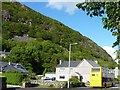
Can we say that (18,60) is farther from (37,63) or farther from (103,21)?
(103,21)

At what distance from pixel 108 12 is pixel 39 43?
363ft

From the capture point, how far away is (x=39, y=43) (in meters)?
117

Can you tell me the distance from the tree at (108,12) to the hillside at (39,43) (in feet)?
229

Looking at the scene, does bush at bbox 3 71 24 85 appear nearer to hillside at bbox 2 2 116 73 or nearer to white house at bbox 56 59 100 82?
white house at bbox 56 59 100 82

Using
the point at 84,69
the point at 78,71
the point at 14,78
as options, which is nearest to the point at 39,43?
the point at 78,71

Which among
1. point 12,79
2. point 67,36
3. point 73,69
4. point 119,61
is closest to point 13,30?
point 67,36

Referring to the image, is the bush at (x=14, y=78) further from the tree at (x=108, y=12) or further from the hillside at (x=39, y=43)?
the tree at (x=108, y=12)

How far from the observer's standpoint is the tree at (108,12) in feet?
21.0

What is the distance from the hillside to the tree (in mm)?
69931

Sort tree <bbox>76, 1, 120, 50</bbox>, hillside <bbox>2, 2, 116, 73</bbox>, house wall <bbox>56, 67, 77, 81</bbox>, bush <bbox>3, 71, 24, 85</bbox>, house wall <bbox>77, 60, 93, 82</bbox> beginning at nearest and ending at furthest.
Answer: tree <bbox>76, 1, 120, 50</bbox>, bush <bbox>3, 71, 24, 85</bbox>, house wall <bbox>77, 60, 93, 82</bbox>, house wall <bbox>56, 67, 77, 81</bbox>, hillside <bbox>2, 2, 116, 73</bbox>

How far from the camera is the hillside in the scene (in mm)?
88312

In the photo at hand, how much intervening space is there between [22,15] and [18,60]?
369ft

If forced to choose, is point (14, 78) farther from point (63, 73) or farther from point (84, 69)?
point (84, 69)

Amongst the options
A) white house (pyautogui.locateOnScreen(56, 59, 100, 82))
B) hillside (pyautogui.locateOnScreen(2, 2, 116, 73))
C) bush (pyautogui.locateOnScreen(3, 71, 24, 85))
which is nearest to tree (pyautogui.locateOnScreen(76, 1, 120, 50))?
bush (pyautogui.locateOnScreen(3, 71, 24, 85))
